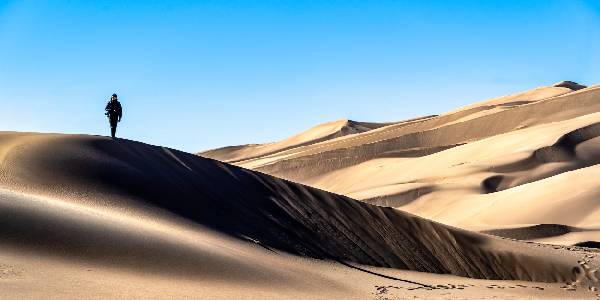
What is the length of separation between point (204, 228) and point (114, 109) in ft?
12.1

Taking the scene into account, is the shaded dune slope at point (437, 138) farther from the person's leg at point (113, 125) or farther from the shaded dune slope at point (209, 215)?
the person's leg at point (113, 125)

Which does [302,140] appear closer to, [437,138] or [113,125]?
[437,138]

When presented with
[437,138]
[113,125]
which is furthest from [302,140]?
[113,125]

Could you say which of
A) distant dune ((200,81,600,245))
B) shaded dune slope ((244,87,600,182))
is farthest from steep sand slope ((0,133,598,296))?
shaded dune slope ((244,87,600,182))

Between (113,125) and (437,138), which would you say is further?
(437,138)

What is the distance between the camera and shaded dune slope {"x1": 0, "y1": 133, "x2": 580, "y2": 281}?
32.1 feet

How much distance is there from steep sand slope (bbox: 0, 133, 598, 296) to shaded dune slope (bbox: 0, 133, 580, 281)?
28mm

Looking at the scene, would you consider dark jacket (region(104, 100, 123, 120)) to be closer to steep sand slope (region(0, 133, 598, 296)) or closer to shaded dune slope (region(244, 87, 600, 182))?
steep sand slope (region(0, 133, 598, 296))

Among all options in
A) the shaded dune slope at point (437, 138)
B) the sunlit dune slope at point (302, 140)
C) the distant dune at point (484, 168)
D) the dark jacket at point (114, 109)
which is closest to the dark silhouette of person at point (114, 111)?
the dark jacket at point (114, 109)

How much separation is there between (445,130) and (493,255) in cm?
4793

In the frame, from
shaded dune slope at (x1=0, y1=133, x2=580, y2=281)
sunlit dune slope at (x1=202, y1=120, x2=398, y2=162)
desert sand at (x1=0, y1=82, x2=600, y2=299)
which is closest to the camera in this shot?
desert sand at (x1=0, y1=82, x2=600, y2=299)

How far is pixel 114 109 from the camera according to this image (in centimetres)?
1507

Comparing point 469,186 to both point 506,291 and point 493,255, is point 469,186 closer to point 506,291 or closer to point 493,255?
point 493,255

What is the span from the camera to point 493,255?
19.9 m
